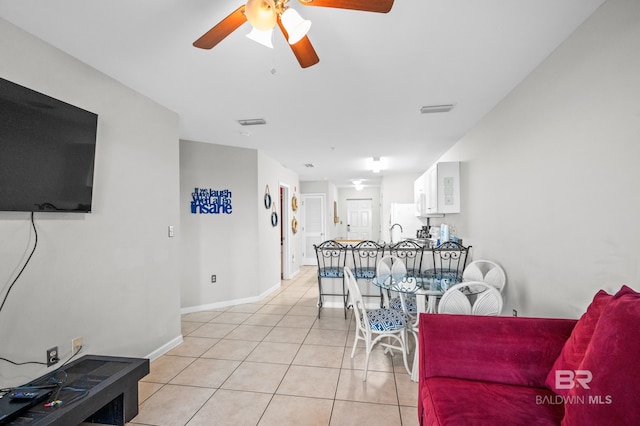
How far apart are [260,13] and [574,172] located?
2138 millimetres

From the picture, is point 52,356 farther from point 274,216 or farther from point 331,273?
point 274,216

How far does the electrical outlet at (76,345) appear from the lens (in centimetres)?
211

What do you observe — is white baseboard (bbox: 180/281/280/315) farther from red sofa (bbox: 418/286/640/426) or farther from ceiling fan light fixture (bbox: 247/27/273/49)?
ceiling fan light fixture (bbox: 247/27/273/49)

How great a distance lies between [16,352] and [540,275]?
3.68 meters

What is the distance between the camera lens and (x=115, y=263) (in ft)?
8.12

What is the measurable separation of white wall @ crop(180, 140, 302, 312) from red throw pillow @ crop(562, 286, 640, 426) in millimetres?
4209

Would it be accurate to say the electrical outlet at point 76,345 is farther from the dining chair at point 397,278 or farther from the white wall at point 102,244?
the dining chair at point 397,278

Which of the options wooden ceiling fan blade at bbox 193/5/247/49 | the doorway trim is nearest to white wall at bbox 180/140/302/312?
the doorway trim

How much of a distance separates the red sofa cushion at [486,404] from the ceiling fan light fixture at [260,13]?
196 centimetres

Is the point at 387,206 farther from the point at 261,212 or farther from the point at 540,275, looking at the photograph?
the point at 540,275

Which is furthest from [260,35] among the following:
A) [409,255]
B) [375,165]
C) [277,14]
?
[375,165]

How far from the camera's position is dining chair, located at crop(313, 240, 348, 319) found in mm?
4219

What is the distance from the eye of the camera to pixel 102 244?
2.36m

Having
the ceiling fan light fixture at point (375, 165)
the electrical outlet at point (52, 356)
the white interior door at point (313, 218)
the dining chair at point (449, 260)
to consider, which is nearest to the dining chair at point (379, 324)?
the dining chair at point (449, 260)
